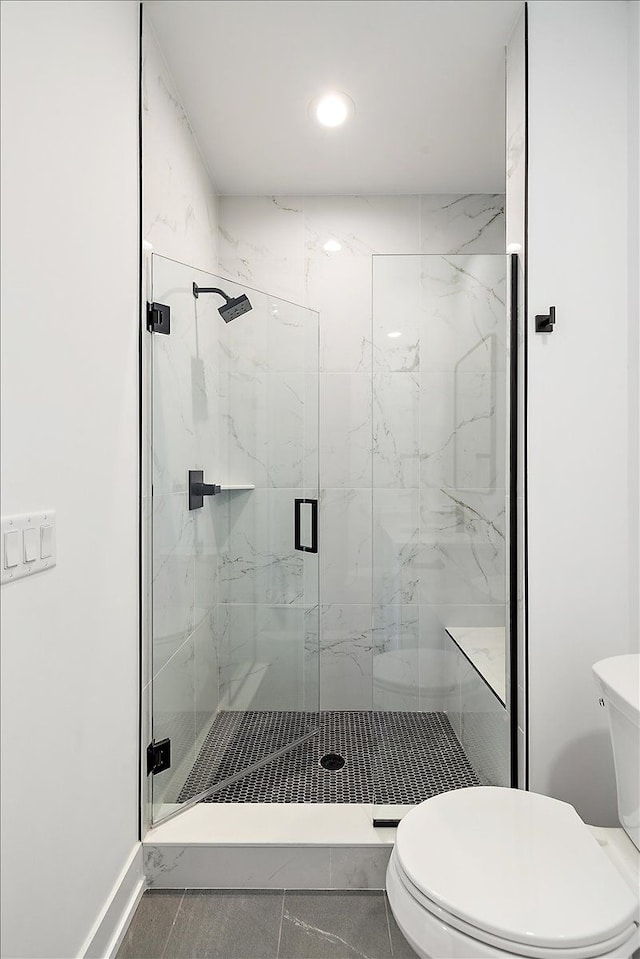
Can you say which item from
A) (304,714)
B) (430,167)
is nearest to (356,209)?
(430,167)

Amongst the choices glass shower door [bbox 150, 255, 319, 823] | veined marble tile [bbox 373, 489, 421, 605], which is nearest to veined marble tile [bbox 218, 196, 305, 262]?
glass shower door [bbox 150, 255, 319, 823]

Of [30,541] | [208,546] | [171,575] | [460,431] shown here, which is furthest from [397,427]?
[30,541]

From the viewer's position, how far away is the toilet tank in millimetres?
1298

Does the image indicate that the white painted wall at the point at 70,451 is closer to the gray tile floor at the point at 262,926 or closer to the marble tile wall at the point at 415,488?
the gray tile floor at the point at 262,926

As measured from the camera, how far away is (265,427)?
217 cm

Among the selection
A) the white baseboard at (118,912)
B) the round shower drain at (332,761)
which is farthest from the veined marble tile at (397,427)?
the white baseboard at (118,912)

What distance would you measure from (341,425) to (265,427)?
72cm

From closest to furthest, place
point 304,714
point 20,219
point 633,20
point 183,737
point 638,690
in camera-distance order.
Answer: point 20,219
point 638,690
point 633,20
point 183,737
point 304,714

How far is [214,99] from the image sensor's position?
213 cm

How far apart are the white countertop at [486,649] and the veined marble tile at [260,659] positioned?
62 centimetres

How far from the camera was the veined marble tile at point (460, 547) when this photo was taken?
190cm

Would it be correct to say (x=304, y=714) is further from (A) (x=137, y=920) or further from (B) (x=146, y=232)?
(B) (x=146, y=232)

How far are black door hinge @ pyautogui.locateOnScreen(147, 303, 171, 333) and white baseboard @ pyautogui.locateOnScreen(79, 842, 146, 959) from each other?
1528mm

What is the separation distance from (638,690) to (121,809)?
4.44 feet
